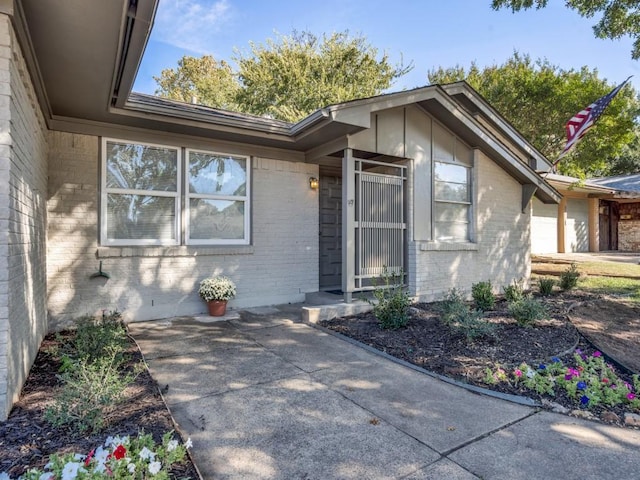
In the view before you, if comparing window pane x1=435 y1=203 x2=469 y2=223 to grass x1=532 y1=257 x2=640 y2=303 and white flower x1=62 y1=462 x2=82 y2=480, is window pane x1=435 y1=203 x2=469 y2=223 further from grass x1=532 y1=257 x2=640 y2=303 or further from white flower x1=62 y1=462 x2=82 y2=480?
white flower x1=62 y1=462 x2=82 y2=480

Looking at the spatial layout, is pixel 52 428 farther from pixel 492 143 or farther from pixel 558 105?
pixel 558 105

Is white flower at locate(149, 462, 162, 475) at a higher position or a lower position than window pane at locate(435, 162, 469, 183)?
lower

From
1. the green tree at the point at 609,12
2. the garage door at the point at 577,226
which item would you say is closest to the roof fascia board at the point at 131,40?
the green tree at the point at 609,12

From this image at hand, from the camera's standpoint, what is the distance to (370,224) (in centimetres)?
636

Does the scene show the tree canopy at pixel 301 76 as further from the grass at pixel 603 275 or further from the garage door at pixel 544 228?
the grass at pixel 603 275

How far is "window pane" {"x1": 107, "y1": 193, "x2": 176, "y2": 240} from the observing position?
216 inches

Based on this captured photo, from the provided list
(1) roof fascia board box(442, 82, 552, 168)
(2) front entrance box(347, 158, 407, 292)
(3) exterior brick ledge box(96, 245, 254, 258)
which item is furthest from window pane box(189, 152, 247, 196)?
(1) roof fascia board box(442, 82, 552, 168)

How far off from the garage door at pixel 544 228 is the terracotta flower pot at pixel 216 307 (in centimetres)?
1420

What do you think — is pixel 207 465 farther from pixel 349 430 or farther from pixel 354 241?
pixel 354 241

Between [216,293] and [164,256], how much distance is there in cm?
97

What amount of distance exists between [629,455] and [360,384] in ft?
6.30

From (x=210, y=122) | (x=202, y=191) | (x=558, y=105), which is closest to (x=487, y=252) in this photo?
(x=202, y=191)

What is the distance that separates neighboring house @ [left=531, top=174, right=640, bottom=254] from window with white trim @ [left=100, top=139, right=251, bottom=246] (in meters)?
13.6

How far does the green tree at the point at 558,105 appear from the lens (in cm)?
1380
